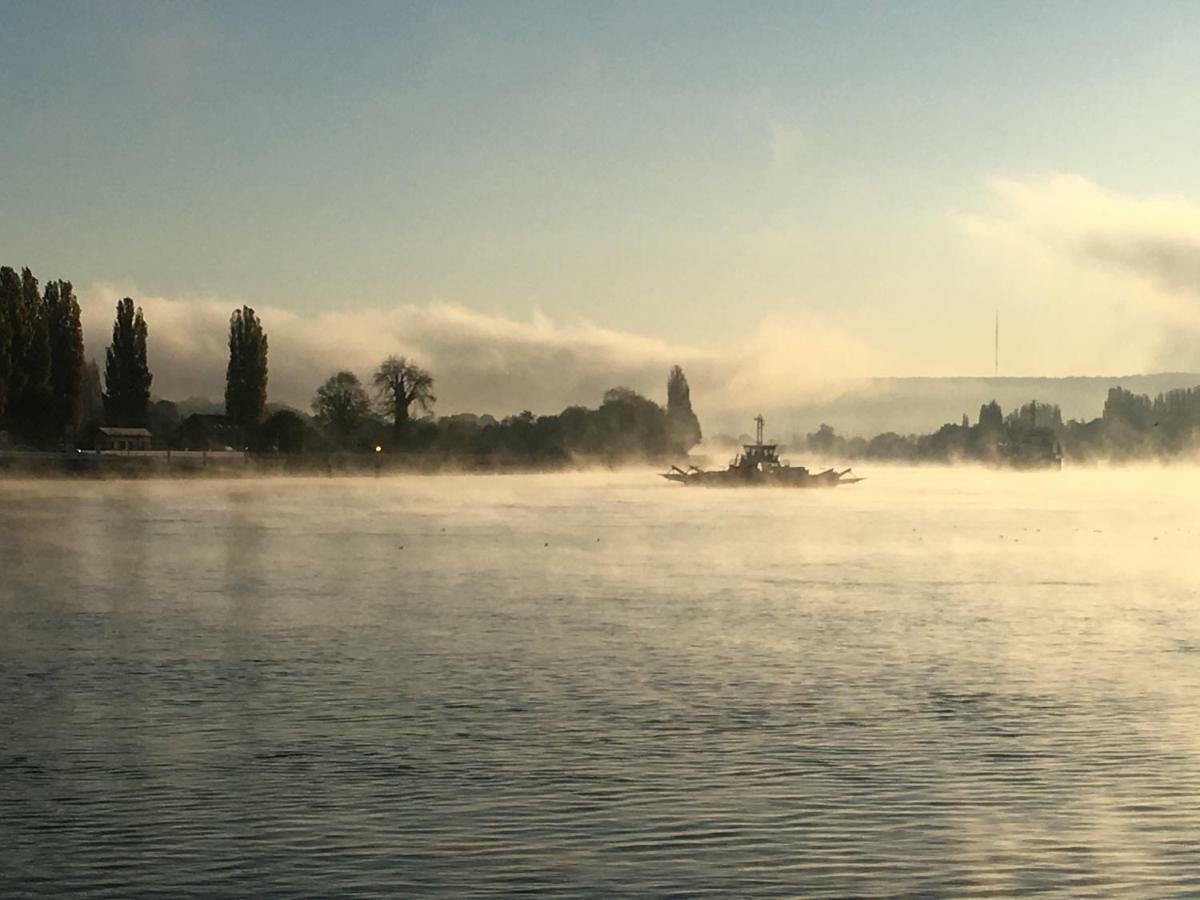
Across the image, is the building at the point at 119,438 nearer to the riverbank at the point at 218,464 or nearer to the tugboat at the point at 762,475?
the riverbank at the point at 218,464

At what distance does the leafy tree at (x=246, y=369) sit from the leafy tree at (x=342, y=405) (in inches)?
1124

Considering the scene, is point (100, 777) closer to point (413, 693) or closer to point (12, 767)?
point (12, 767)

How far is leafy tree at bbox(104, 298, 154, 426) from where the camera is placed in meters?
133

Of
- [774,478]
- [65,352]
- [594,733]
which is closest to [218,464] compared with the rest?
[65,352]

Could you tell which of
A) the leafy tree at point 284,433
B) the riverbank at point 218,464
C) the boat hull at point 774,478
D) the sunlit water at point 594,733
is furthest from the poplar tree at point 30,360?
the sunlit water at point 594,733

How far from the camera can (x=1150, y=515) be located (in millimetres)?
89562

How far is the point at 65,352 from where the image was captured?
118 meters

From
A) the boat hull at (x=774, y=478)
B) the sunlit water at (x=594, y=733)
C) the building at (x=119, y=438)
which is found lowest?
the sunlit water at (x=594, y=733)

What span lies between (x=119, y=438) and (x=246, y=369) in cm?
1311

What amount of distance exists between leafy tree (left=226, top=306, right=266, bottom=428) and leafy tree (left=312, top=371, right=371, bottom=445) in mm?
28557

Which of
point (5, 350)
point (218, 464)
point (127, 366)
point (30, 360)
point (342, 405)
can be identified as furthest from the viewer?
point (342, 405)

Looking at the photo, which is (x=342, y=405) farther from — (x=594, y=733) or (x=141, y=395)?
(x=594, y=733)

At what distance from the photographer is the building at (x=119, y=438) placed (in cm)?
14862

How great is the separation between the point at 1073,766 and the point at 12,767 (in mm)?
10151
